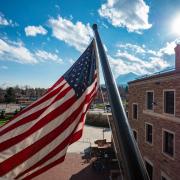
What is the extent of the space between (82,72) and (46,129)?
1811 millimetres

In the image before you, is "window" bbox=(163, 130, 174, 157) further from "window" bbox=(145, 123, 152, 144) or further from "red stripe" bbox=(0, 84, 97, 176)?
"red stripe" bbox=(0, 84, 97, 176)

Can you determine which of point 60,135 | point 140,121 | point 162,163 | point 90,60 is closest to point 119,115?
point 60,135

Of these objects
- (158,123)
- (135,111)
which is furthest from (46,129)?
(135,111)

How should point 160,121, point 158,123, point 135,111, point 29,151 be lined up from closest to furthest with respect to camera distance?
point 29,151, point 160,121, point 158,123, point 135,111

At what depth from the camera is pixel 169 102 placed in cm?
1490

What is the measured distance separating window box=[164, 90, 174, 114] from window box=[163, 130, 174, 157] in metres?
1.51

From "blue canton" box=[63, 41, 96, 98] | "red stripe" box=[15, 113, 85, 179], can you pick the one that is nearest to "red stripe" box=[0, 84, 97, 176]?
"red stripe" box=[15, 113, 85, 179]

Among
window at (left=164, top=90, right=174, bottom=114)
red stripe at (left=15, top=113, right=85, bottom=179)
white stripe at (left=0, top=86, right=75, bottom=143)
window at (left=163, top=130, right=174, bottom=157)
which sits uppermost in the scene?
window at (left=164, top=90, right=174, bottom=114)

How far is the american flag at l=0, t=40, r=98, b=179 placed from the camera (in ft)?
15.4

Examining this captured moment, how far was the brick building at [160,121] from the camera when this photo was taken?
45.0ft

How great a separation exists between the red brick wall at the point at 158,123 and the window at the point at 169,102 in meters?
0.39

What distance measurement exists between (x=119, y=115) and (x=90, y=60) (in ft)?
11.4

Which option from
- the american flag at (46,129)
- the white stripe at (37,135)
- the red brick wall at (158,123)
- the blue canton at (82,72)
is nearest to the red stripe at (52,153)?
the american flag at (46,129)

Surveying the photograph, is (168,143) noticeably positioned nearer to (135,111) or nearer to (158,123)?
(158,123)
